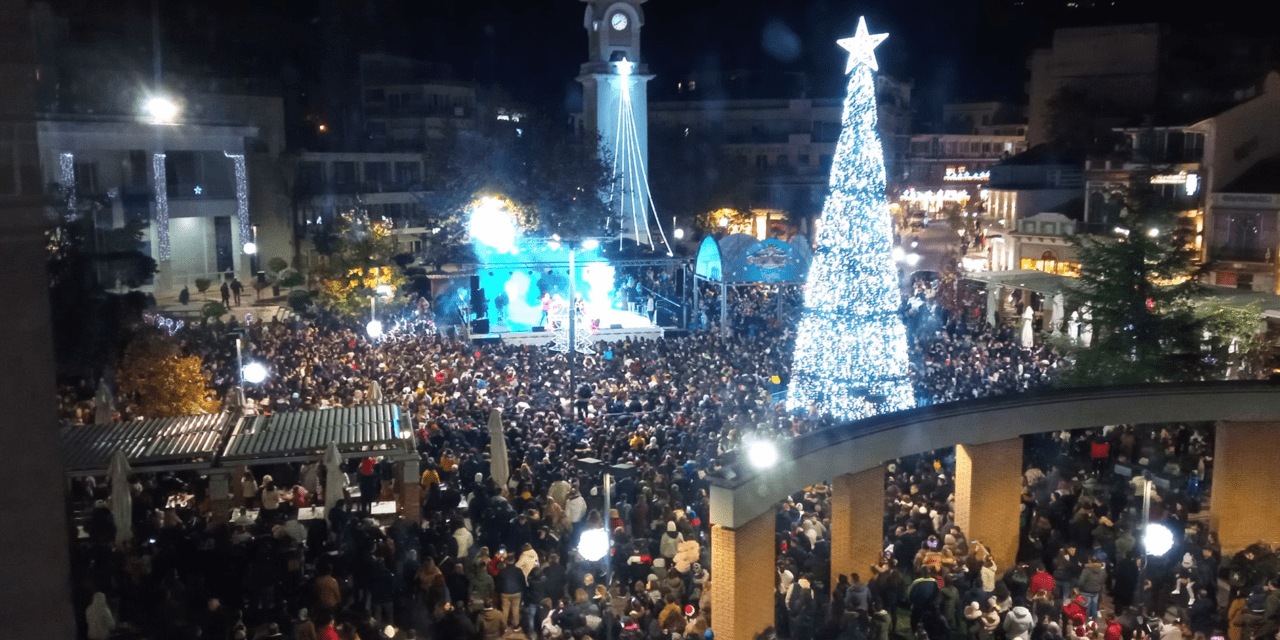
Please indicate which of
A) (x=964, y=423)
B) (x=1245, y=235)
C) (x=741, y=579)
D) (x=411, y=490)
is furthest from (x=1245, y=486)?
(x=1245, y=235)

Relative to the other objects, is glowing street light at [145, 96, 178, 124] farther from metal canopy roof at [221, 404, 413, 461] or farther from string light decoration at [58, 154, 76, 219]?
metal canopy roof at [221, 404, 413, 461]

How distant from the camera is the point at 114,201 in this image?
30828 millimetres

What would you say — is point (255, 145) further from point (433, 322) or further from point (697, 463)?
point (697, 463)

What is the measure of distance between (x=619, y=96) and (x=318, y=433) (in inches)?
1135

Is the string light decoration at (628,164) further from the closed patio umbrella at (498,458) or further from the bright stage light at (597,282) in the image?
the closed patio umbrella at (498,458)

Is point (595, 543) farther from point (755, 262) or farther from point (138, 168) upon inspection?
point (138, 168)

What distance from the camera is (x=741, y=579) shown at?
952 centimetres

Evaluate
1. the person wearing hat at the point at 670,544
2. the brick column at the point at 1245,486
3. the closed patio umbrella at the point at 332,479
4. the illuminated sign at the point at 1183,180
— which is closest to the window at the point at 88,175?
the closed patio umbrella at the point at 332,479

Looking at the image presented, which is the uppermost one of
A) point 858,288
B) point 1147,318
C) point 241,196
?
point 241,196

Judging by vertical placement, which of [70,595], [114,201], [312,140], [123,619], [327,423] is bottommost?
[123,619]

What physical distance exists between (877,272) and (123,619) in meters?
12.8

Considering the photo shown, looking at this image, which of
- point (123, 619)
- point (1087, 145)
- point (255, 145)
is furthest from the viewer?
point (1087, 145)

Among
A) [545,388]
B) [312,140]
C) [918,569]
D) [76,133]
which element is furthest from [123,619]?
[312,140]

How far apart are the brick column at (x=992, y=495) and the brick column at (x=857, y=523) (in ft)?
4.48
